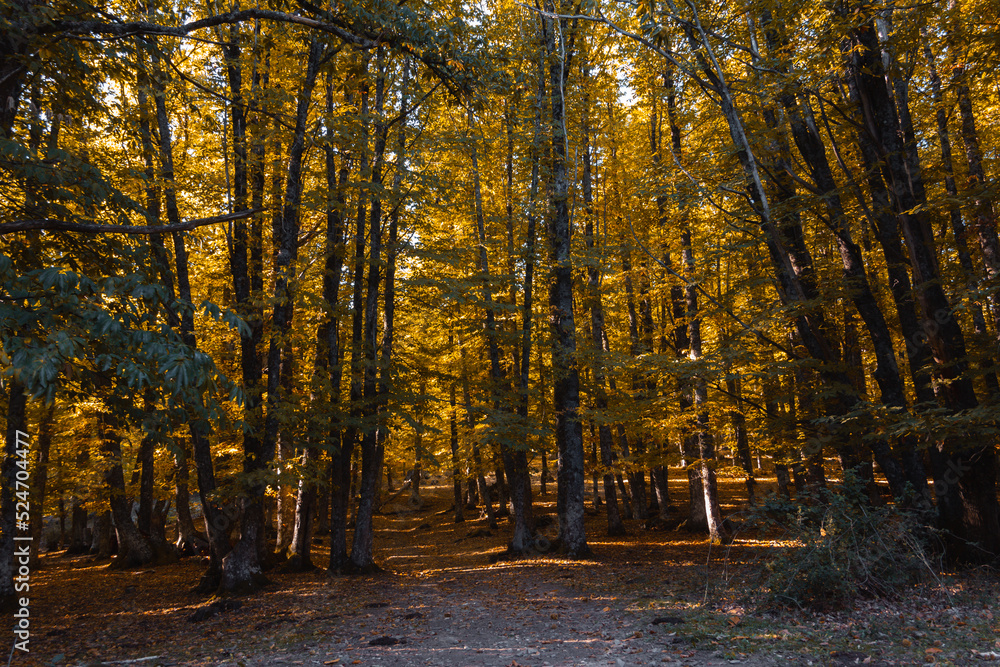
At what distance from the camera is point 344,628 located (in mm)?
7922

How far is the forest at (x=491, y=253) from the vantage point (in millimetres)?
5711

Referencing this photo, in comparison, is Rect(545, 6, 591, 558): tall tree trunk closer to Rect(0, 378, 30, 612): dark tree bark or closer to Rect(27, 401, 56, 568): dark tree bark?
Rect(0, 378, 30, 612): dark tree bark

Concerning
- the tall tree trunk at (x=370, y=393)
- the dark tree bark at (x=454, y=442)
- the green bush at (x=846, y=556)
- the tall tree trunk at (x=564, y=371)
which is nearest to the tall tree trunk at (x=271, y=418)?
the tall tree trunk at (x=370, y=393)

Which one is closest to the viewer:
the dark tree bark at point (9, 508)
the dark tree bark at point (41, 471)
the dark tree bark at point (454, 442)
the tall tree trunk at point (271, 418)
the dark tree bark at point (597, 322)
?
the dark tree bark at point (9, 508)

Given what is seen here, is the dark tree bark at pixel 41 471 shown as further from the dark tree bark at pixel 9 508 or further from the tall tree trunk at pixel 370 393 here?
the tall tree trunk at pixel 370 393

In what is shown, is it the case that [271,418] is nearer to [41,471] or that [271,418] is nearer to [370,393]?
[370,393]

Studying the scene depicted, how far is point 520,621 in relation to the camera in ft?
25.5

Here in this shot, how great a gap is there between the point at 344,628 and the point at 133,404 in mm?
4534

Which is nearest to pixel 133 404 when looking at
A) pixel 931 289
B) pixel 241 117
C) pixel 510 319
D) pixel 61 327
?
pixel 61 327

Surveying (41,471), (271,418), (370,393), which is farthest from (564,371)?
(41,471)

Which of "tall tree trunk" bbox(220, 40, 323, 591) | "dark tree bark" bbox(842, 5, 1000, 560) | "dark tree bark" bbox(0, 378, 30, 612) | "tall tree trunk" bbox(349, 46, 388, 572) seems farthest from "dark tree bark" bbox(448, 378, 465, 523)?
"dark tree bark" bbox(842, 5, 1000, 560)

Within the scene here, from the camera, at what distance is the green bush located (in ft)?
21.9

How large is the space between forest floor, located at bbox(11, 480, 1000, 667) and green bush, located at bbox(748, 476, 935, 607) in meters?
0.25

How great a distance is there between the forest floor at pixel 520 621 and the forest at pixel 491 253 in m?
1.10
